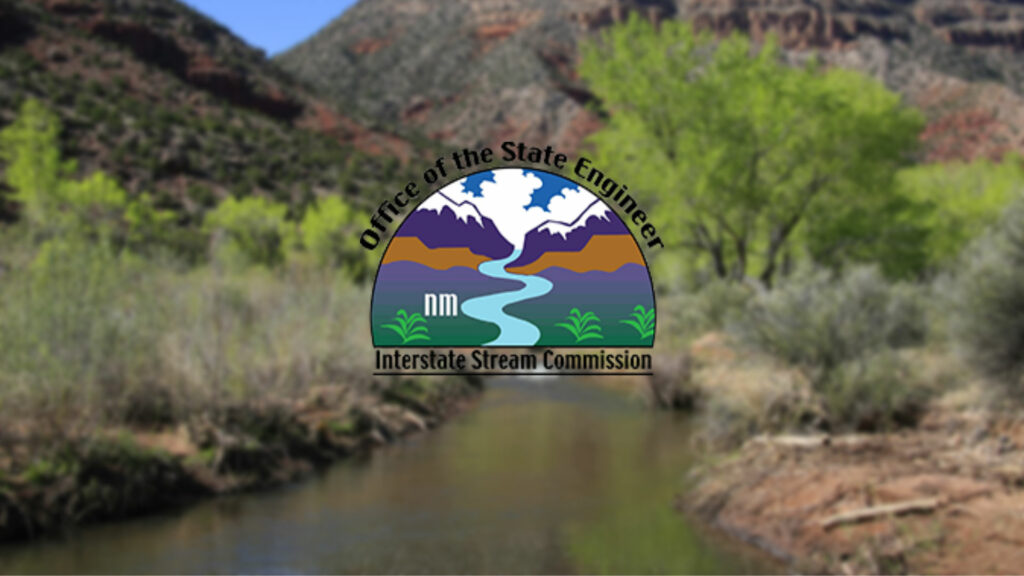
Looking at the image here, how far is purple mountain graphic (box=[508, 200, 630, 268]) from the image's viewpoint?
799 cm

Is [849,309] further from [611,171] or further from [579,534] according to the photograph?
[611,171]

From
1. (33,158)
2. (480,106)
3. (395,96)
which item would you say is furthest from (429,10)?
(33,158)

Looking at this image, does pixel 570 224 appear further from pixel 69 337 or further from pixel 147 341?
pixel 147 341

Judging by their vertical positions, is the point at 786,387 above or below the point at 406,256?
below

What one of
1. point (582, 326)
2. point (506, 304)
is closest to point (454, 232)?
point (506, 304)

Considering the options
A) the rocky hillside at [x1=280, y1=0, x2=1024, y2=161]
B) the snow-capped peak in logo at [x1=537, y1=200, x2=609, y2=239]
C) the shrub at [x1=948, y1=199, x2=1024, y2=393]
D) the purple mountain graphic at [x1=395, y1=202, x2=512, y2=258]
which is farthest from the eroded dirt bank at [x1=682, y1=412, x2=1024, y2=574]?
the rocky hillside at [x1=280, y1=0, x2=1024, y2=161]

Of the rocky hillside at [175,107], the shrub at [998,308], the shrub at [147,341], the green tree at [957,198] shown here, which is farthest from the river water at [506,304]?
the rocky hillside at [175,107]

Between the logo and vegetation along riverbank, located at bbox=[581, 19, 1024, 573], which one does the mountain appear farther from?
vegetation along riverbank, located at bbox=[581, 19, 1024, 573]

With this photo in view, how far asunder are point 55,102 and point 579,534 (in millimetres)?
41028

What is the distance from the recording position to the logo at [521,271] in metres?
7.79

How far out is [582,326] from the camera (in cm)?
872

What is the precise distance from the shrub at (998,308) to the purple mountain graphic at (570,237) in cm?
490

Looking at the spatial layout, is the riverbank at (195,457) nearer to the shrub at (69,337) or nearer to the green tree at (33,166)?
the shrub at (69,337)

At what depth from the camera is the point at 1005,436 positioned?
9.18 metres
